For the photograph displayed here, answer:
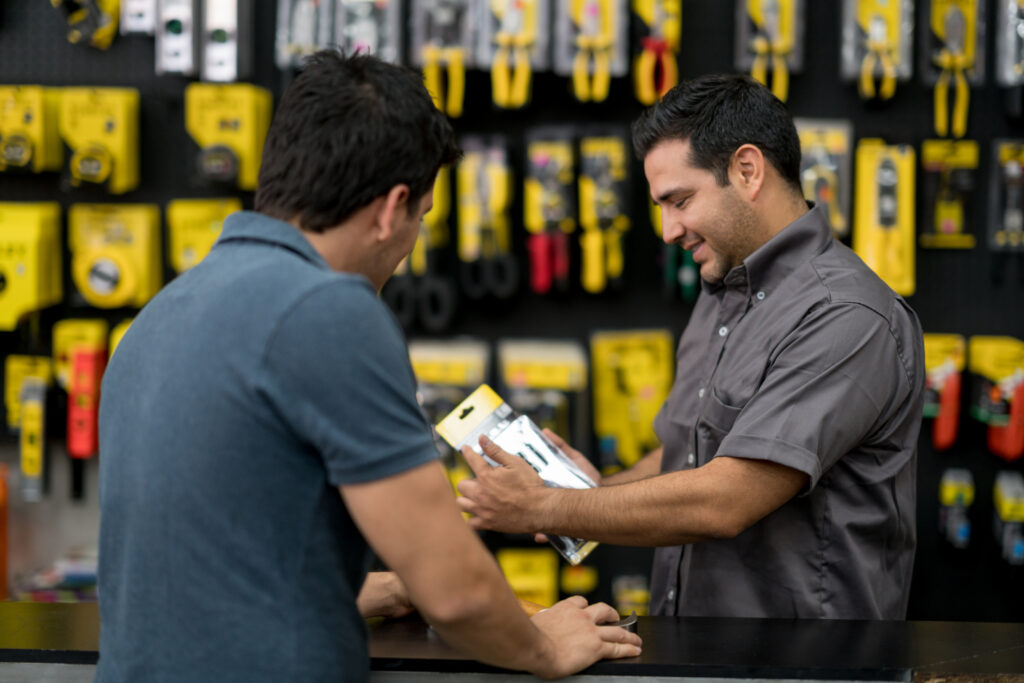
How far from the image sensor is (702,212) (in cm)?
204

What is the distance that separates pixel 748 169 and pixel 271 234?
112 centimetres

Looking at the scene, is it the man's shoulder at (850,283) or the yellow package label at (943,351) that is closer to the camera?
the man's shoulder at (850,283)

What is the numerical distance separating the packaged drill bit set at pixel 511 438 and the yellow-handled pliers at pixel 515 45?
5.46 ft

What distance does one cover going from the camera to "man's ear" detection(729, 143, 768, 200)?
199 centimetres

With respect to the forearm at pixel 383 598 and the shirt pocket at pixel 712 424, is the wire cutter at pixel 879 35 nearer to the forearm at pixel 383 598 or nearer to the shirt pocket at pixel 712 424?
the shirt pocket at pixel 712 424

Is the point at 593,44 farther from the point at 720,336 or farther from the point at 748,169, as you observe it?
the point at 720,336

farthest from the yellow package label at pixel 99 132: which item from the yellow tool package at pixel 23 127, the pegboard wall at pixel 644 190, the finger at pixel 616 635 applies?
the finger at pixel 616 635

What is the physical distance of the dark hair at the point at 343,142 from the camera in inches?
47.6

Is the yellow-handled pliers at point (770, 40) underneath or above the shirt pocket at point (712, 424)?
above

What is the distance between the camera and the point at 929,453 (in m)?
3.50

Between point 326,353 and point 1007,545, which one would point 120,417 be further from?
point 1007,545

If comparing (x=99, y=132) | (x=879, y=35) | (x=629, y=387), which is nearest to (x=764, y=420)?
(x=629, y=387)

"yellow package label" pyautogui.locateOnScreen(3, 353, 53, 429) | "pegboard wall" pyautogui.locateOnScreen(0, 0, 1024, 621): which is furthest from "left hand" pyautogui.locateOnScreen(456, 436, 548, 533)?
"yellow package label" pyautogui.locateOnScreen(3, 353, 53, 429)

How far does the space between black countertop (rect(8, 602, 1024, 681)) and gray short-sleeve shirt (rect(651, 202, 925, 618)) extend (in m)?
0.18
